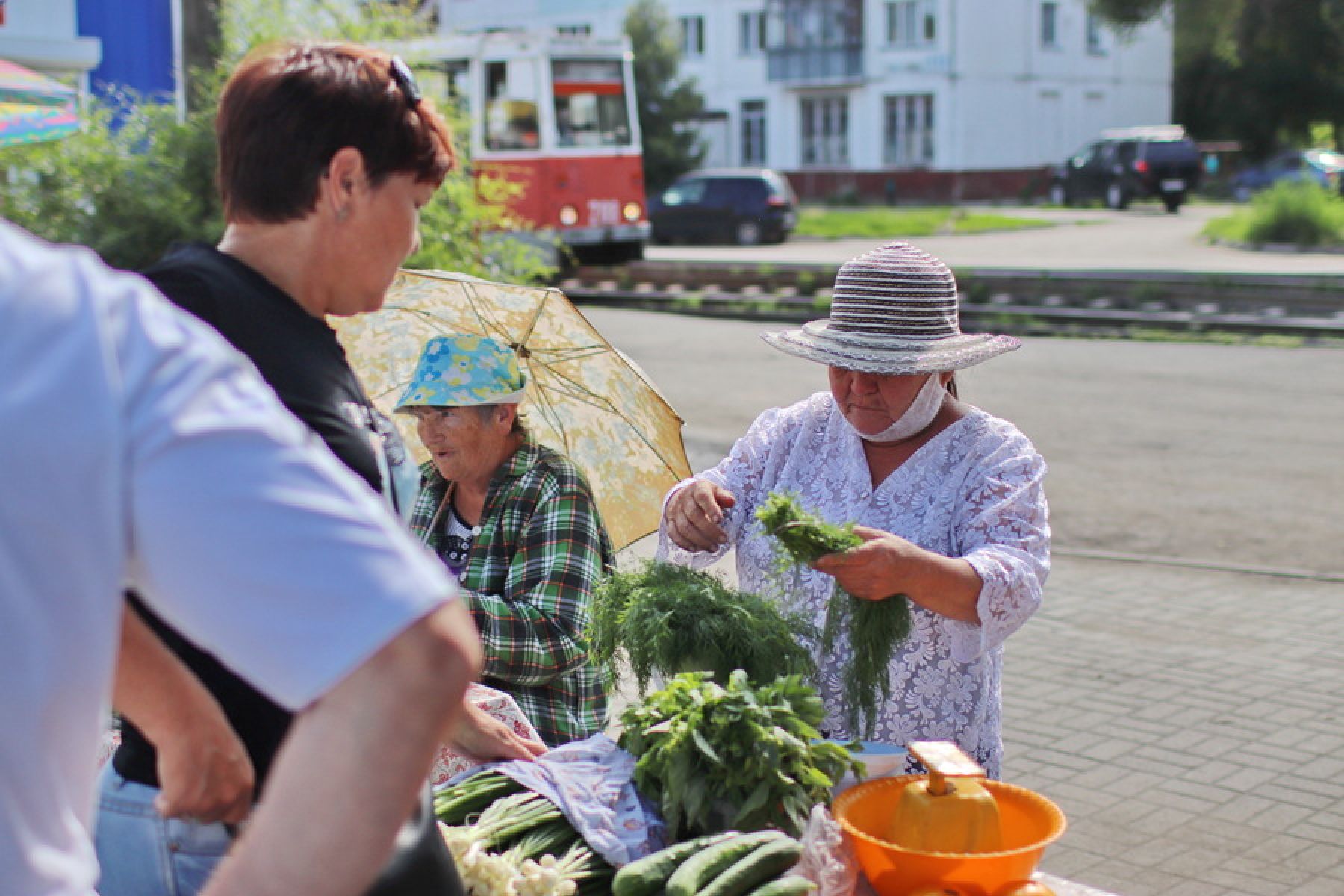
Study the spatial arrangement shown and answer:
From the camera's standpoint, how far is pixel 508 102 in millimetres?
21500

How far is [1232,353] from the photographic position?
15555 mm

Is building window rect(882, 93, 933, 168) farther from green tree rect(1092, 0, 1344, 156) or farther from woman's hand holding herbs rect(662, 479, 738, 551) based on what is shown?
woman's hand holding herbs rect(662, 479, 738, 551)

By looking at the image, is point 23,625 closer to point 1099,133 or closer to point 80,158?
point 80,158

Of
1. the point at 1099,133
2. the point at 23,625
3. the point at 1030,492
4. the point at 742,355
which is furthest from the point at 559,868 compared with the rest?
the point at 1099,133

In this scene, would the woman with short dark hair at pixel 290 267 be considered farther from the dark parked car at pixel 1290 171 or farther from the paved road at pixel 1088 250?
the dark parked car at pixel 1290 171

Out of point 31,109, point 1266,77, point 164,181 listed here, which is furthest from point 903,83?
point 31,109

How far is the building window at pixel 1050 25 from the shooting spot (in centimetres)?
5047

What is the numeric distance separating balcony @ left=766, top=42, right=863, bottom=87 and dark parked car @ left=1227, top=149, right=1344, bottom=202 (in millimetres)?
13264

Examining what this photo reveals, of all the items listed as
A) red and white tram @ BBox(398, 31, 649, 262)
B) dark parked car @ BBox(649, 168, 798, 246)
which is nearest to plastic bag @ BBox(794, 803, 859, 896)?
red and white tram @ BBox(398, 31, 649, 262)

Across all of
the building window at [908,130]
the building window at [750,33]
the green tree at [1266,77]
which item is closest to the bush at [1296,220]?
the green tree at [1266,77]

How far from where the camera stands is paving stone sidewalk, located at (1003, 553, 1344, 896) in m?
4.57

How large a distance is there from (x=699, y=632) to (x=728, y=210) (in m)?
29.6

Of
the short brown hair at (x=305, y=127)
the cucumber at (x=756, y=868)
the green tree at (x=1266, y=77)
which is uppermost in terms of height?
the green tree at (x=1266, y=77)

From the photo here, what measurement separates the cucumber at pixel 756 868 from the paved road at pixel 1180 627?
240 centimetres
